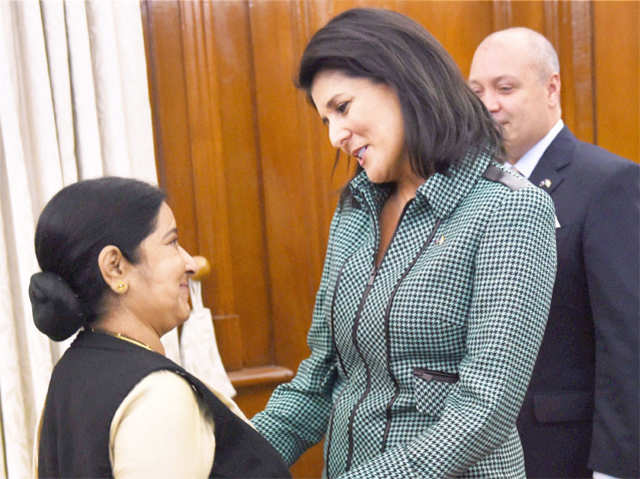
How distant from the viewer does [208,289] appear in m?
2.40

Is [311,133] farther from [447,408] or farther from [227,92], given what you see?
[447,408]

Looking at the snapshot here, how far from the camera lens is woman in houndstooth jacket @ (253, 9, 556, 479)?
1230 millimetres

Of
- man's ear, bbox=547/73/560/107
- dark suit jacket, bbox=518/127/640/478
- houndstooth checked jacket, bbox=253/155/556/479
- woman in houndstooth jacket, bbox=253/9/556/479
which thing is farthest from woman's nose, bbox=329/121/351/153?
man's ear, bbox=547/73/560/107

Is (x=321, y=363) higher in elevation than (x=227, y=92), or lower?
lower

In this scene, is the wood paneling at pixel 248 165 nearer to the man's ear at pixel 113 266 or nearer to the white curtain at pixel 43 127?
the white curtain at pixel 43 127

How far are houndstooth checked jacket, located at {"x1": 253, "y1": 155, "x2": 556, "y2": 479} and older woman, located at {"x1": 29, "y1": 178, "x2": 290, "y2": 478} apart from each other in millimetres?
225

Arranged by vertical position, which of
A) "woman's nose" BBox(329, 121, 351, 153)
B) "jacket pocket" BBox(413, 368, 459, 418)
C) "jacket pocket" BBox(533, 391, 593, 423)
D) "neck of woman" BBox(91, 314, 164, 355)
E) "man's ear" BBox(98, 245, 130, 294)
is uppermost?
"woman's nose" BBox(329, 121, 351, 153)

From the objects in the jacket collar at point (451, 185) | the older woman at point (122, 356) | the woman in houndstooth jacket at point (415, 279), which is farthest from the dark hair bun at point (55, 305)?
the jacket collar at point (451, 185)

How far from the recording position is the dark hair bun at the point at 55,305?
1.18 meters

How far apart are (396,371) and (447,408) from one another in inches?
4.8

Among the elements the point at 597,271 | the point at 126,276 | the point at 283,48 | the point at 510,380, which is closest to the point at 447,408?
the point at 510,380

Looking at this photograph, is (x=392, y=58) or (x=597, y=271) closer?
(x=392, y=58)

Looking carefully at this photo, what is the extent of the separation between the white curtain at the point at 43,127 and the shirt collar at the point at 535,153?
3.45ft

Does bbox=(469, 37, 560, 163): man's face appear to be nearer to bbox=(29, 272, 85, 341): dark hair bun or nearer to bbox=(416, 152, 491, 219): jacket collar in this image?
bbox=(416, 152, 491, 219): jacket collar
